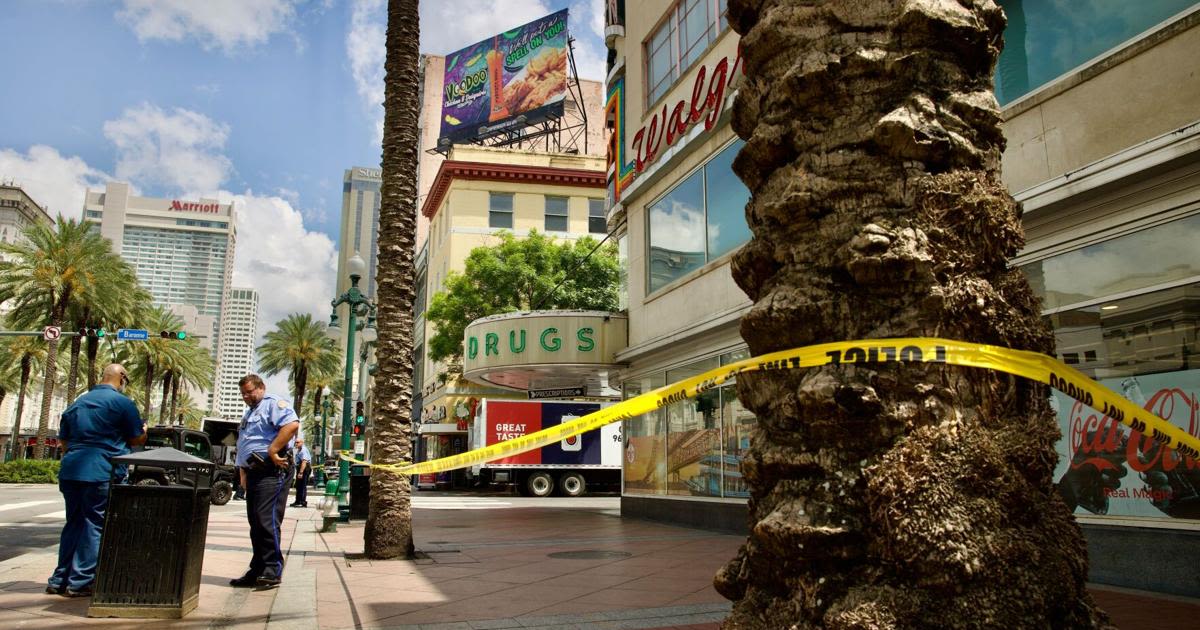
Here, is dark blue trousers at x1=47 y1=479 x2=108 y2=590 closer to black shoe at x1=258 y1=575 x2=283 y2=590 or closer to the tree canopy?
black shoe at x1=258 y1=575 x2=283 y2=590

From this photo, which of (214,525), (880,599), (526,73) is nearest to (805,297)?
(880,599)

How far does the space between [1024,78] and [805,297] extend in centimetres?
672

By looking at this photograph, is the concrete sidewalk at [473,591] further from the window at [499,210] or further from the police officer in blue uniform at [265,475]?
the window at [499,210]

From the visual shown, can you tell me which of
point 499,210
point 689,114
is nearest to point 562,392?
point 689,114

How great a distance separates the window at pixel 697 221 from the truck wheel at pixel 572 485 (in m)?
13.9

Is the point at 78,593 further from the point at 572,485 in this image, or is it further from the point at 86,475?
the point at 572,485

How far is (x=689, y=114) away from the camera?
13.6m

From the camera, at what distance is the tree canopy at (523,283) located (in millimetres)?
32719

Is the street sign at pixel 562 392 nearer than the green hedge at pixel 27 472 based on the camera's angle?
Yes

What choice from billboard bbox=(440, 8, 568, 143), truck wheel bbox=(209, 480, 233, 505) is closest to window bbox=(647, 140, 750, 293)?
truck wheel bbox=(209, 480, 233, 505)

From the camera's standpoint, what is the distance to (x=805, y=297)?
249 centimetres

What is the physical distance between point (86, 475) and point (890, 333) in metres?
5.86

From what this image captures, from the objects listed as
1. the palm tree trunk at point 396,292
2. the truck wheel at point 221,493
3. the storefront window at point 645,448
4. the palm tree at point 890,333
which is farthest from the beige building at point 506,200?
the palm tree at point 890,333

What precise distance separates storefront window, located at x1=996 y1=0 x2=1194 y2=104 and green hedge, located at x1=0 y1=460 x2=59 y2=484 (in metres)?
35.0
